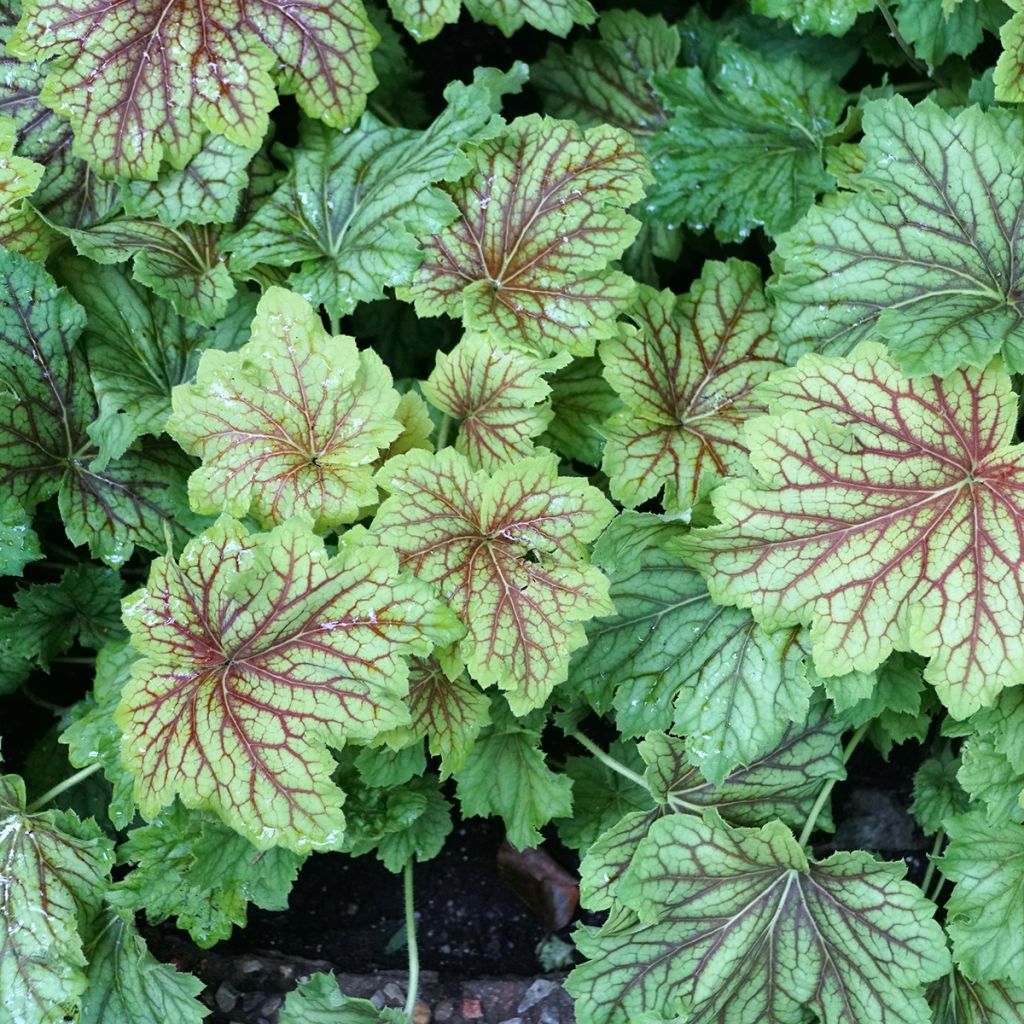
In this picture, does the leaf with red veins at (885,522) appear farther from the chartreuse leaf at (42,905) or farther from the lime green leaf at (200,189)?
the chartreuse leaf at (42,905)


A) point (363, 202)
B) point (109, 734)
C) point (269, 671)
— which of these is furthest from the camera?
point (363, 202)

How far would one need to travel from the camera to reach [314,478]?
6.66 feet

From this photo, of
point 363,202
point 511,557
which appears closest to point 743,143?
point 363,202

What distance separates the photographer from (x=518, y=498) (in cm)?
199

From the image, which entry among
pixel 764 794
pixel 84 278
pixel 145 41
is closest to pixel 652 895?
pixel 764 794

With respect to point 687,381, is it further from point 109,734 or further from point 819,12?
point 109,734

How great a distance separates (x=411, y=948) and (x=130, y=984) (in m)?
0.52

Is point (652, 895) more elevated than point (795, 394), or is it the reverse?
point (795, 394)

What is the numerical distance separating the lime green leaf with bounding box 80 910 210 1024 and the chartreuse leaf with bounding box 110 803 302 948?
69 mm

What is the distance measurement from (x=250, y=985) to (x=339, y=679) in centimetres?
91

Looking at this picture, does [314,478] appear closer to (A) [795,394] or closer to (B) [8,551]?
(B) [8,551]

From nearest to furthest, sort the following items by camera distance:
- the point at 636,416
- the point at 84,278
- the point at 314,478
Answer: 1. the point at 314,478
2. the point at 636,416
3. the point at 84,278

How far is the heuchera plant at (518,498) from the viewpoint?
1917 mm

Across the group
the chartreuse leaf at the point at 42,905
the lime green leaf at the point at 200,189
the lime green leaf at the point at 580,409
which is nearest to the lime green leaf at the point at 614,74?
the lime green leaf at the point at 580,409
